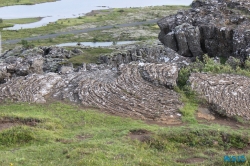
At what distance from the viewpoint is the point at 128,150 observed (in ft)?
53.3

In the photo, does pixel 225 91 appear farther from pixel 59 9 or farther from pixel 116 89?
pixel 59 9

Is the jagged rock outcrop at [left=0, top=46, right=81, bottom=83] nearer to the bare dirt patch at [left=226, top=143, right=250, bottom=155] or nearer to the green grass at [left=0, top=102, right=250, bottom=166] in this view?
the green grass at [left=0, top=102, right=250, bottom=166]

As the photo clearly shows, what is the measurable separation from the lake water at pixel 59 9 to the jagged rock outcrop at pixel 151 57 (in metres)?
58.0

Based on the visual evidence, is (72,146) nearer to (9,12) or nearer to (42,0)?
(9,12)

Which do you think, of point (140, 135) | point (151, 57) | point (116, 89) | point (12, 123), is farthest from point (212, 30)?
point (12, 123)

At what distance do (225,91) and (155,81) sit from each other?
16.9 ft

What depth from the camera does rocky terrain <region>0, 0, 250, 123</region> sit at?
76.1ft

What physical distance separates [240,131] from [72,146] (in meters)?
9.76

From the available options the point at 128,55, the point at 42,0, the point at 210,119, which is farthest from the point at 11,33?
the point at 210,119

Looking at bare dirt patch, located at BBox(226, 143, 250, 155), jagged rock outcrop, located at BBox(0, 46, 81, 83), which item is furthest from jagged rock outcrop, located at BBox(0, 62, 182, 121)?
jagged rock outcrop, located at BBox(0, 46, 81, 83)

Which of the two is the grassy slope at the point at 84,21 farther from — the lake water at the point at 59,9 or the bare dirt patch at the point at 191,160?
the bare dirt patch at the point at 191,160

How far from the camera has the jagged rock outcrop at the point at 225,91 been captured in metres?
22.6

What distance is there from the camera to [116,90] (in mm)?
24922

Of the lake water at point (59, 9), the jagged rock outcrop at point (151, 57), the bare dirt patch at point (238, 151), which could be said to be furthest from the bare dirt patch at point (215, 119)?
the lake water at point (59, 9)
